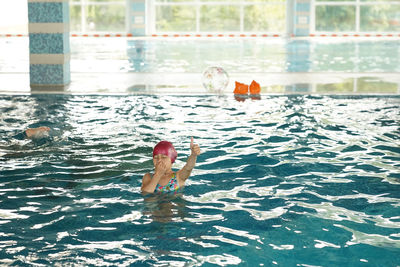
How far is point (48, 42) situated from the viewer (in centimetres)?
1102

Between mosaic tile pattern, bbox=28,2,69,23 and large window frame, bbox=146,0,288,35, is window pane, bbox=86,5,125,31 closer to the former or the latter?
large window frame, bbox=146,0,288,35

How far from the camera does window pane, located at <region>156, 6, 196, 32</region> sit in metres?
32.2

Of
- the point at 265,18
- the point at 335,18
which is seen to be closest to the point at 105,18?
the point at 265,18

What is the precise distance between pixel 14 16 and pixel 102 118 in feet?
101

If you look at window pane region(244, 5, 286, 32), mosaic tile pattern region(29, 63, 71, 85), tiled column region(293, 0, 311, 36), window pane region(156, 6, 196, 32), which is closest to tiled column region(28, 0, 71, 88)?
mosaic tile pattern region(29, 63, 71, 85)

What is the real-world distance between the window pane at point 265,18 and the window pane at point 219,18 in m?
0.61

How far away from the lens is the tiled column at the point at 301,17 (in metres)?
30.1

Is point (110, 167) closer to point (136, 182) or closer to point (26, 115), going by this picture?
point (136, 182)

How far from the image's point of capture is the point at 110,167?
5457 mm

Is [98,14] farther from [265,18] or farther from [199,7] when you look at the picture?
[265,18]

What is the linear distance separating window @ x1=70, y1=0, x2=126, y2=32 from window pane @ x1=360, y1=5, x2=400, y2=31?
43.5 ft

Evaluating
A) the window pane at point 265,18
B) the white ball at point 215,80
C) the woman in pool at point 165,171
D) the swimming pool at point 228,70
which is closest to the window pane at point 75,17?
the window pane at point 265,18

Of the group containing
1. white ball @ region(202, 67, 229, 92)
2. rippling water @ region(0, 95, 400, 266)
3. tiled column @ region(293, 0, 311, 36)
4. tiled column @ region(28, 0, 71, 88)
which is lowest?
rippling water @ region(0, 95, 400, 266)

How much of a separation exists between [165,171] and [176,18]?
93.8 feet
